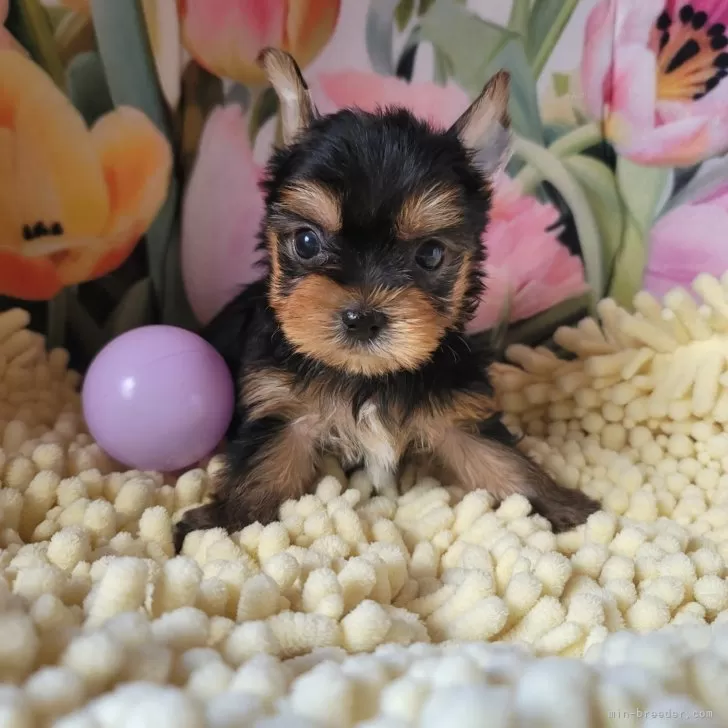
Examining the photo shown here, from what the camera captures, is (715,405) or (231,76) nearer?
(715,405)

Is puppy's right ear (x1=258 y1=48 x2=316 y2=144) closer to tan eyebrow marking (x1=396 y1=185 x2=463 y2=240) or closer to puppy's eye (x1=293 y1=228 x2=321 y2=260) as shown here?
puppy's eye (x1=293 y1=228 x2=321 y2=260)

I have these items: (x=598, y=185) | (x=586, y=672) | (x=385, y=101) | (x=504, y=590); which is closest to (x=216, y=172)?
(x=385, y=101)

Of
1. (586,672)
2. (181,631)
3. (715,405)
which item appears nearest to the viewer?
(586,672)

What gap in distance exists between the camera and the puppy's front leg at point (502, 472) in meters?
2.11

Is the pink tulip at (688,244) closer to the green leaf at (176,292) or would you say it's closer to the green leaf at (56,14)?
the green leaf at (176,292)

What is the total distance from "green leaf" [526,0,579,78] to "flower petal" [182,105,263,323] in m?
1.17

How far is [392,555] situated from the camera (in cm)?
168

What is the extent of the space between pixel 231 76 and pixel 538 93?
1205mm

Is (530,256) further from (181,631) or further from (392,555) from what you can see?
(181,631)

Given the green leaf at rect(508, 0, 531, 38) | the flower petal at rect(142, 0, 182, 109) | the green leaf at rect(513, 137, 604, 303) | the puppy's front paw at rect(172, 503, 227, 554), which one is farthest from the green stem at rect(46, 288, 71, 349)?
the green leaf at rect(508, 0, 531, 38)

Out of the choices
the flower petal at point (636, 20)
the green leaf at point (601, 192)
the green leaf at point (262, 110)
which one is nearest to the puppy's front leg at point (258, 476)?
the green leaf at point (262, 110)

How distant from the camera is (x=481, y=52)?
287 cm

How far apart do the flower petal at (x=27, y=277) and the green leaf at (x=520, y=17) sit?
1988 millimetres

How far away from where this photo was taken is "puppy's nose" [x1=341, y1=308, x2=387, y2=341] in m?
1.71
